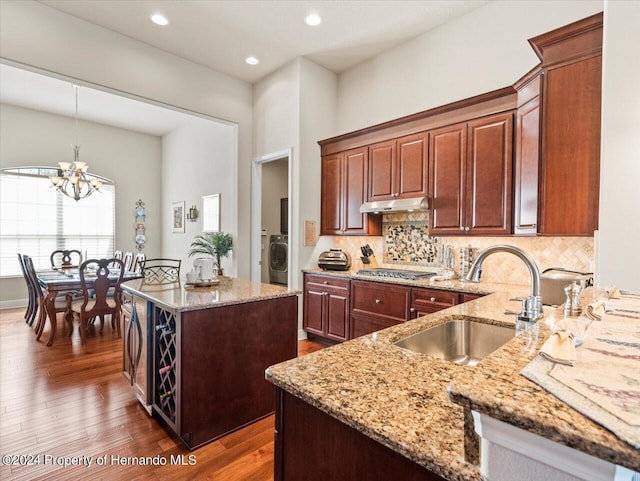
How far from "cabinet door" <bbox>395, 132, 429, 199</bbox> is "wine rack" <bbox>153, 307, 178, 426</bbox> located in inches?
103

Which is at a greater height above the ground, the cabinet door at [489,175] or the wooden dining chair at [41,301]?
the cabinet door at [489,175]

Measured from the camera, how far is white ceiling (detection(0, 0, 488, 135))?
3.29 m

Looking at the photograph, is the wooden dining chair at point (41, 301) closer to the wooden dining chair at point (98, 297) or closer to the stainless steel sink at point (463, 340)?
the wooden dining chair at point (98, 297)

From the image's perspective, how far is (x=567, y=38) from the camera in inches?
87.8

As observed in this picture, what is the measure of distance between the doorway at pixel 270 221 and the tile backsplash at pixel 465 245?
1165 millimetres

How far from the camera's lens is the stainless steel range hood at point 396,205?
338cm

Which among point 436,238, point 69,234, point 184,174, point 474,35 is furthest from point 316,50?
point 69,234

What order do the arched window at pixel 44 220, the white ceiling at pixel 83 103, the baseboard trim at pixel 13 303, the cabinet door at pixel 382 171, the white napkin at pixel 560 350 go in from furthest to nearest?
the arched window at pixel 44 220 < the baseboard trim at pixel 13 303 < the white ceiling at pixel 83 103 < the cabinet door at pixel 382 171 < the white napkin at pixel 560 350

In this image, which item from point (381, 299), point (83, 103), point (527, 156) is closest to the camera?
point (527, 156)

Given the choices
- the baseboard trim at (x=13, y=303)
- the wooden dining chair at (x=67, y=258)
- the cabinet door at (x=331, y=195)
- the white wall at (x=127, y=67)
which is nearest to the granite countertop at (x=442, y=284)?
the cabinet door at (x=331, y=195)

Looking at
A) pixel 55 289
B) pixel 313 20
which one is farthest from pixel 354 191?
pixel 55 289

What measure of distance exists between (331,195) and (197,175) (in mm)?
3254

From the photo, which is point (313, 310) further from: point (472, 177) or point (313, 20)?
point (313, 20)

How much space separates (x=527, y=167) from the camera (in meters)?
2.60
